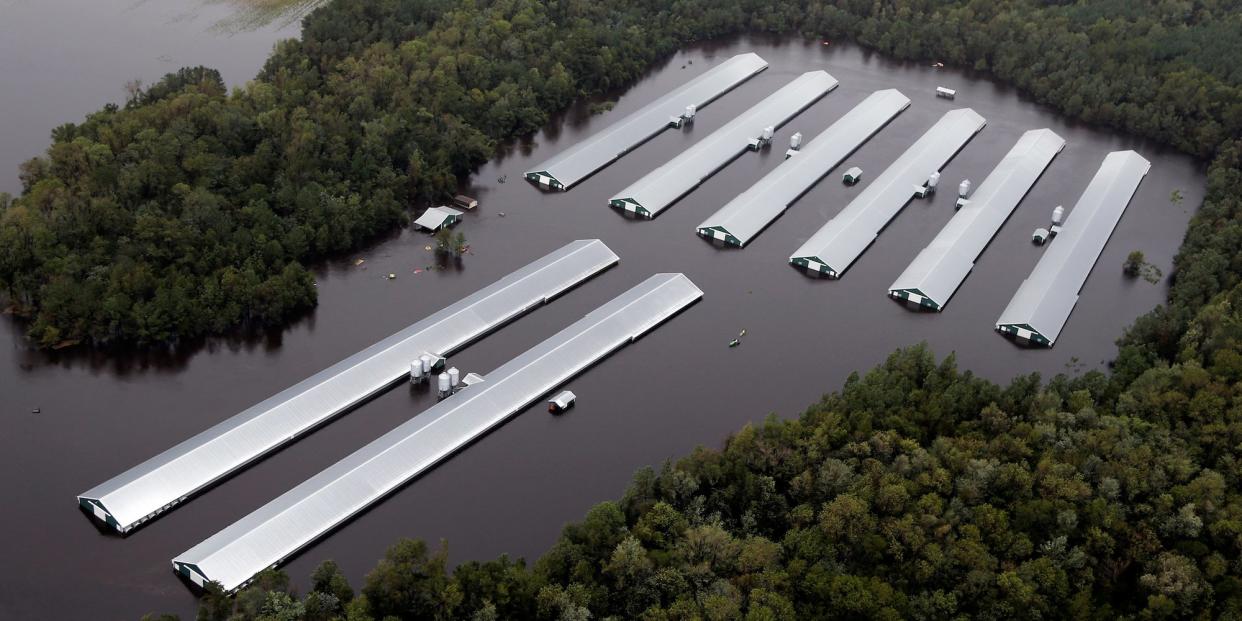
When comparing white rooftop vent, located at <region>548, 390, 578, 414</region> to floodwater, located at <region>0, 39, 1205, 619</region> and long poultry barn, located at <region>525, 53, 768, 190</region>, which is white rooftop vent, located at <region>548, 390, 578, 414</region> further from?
long poultry barn, located at <region>525, 53, 768, 190</region>

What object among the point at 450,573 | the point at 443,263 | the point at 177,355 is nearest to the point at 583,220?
the point at 443,263

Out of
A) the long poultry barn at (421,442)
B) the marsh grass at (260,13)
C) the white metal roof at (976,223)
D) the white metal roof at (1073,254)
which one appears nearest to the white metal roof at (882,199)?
the white metal roof at (976,223)

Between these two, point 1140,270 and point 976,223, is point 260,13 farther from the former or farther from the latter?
point 1140,270

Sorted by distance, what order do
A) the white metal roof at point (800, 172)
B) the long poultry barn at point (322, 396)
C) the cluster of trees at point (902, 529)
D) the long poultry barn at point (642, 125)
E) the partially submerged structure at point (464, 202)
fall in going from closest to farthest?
the cluster of trees at point (902, 529) < the long poultry barn at point (322, 396) < the white metal roof at point (800, 172) < the partially submerged structure at point (464, 202) < the long poultry barn at point (642, 125)

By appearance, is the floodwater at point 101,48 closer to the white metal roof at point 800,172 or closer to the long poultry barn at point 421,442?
the long poultry barn at point 421,442

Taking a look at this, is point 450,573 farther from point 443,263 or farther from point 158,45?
point 158,45

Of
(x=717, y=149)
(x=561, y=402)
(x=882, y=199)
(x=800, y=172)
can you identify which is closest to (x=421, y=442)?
(x=561, y=402)
